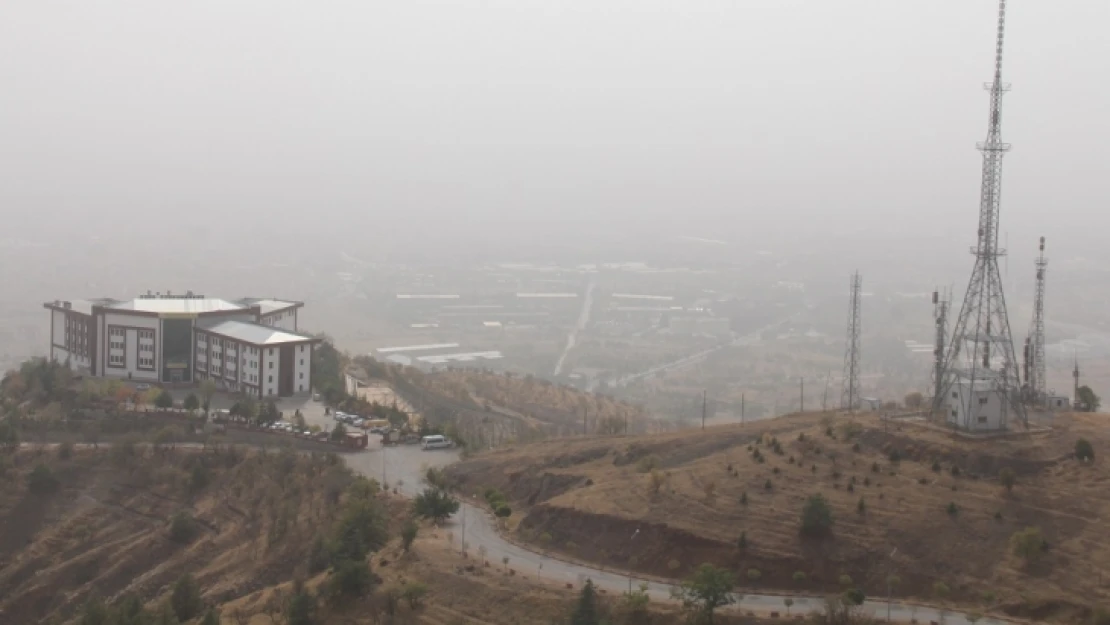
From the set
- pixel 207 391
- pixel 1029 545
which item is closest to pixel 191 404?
pixel 207 391

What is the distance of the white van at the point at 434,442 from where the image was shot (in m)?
38.8

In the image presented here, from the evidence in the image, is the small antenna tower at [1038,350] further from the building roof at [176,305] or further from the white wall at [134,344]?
the white wall at [134,344]

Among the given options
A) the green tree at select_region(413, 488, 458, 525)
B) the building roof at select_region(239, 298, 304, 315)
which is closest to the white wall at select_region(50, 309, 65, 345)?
the building roof at select_region(239, 298, 304, 315)

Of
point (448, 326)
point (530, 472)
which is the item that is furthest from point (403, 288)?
point (530, 472)

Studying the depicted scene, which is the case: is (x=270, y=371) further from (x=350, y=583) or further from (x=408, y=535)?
(x=350, y=583)

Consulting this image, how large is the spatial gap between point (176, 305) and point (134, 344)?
2.71 m

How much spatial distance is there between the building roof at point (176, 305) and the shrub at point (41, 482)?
14.8m

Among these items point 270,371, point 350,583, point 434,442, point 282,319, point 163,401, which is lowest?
point 350,583

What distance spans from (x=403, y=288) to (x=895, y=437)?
6922cm

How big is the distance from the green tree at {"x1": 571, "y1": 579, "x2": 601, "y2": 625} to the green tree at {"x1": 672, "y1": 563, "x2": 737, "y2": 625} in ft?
6.06

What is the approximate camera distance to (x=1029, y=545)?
75.4 ft

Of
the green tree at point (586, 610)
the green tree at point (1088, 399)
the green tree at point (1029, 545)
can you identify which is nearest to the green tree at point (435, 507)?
the green tree at point (586, 610)

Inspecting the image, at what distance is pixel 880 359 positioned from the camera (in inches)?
2837

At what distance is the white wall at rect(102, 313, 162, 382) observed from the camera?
49969 millimetres
